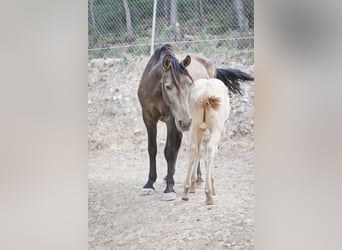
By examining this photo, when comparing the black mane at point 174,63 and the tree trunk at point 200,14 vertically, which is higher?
the tree trunk at point 200,14

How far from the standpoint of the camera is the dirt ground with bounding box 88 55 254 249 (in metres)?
2.21

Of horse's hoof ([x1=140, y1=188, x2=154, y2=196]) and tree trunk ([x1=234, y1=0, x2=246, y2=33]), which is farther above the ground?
tree trunk ([x1=234, y1=0, x2=246, y2=33])

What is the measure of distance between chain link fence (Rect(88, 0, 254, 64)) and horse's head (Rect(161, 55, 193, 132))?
9cm

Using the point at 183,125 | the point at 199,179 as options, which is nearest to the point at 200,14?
the point at 183,125

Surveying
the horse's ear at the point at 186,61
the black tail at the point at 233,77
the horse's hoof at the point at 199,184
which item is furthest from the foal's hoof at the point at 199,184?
the horse's ear at the point at 186,61

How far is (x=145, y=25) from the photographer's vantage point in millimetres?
2420

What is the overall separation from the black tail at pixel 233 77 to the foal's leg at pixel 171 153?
1.23 ft

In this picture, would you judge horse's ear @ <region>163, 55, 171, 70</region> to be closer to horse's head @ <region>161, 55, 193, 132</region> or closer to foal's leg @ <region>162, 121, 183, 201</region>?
horse's head @ <region>161, 55, 193, 132</region>

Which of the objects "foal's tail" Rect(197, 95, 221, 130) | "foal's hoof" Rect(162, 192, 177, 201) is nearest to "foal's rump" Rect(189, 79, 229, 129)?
"foal's tail" Rect(197, 95, 221, 130)

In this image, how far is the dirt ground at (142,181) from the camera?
2.21 meters

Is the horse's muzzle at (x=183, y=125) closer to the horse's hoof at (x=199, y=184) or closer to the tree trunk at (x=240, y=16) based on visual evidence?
the horse's hoof at (x=199, y=184)
